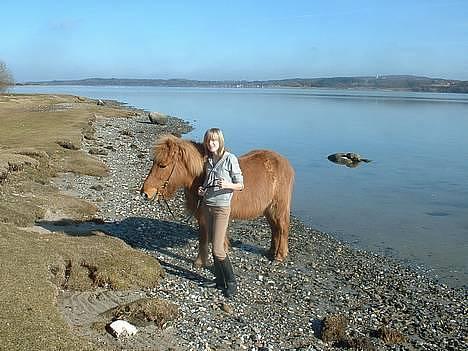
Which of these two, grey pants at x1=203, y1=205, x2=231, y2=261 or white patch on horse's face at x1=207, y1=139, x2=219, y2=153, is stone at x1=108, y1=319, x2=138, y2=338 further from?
white patch on horse's face at x1=207, y1=139, x2=219, y2=153

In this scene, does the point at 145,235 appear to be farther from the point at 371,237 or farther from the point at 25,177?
the point at 371,237

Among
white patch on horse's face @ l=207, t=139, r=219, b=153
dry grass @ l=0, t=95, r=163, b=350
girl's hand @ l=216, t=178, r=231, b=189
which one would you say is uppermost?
white patch on horse's face @ l=207, t=139, r=219, b=153

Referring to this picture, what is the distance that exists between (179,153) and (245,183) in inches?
69.4

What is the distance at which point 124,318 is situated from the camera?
800cm

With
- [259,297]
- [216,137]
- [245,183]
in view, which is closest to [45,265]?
[216,137]

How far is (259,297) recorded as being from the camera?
33.2 feet

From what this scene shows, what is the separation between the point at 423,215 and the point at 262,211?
12.2 meters

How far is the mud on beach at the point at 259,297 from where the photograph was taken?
26.6 ft

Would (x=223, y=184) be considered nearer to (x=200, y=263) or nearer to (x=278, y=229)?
(x=200, y=263)

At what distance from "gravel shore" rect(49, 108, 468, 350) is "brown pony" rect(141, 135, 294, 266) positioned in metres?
0.92

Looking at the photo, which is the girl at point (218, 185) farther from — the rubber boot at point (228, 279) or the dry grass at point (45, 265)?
the dry grass at point (45, 265)

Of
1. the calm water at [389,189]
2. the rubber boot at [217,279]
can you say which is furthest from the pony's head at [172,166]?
the calm water at [389,189]

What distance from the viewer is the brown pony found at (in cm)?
996

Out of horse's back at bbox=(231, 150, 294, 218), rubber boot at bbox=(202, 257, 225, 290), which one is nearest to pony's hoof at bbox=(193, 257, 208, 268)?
rubber boot at bbox=(202, 257, 225, 290)
